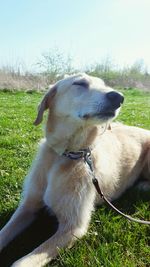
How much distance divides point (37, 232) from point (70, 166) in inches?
27.4

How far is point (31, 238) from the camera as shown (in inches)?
130

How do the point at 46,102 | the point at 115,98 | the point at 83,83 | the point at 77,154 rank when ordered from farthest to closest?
the point at 46,102, the point at 83,83, the point at 77,154, the point at 115,98

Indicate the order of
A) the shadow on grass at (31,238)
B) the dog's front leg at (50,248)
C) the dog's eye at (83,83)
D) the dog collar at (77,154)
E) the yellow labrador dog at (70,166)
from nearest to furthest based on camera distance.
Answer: the dog's front leg at (50,248) < the shadow on grass at (31,238) < the yellow labrador dog at (70,166) < the dog collar at (77,154) < the dog's eye at (83,83)

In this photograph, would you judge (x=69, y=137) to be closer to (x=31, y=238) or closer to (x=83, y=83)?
(x=83, y=83)

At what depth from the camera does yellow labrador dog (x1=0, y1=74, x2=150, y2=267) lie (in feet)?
10.6

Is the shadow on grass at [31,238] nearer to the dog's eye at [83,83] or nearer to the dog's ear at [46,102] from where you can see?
the dog's ear at [46,102]

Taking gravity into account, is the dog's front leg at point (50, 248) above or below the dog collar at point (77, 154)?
below

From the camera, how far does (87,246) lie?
305 cm

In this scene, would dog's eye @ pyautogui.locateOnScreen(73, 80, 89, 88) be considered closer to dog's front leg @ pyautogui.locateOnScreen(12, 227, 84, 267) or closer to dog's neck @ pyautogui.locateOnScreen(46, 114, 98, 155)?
dog's neck @ pyautogui.locateOnScreen(46, 114, 98, 155)

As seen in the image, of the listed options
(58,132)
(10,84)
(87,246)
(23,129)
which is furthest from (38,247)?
(10,84)

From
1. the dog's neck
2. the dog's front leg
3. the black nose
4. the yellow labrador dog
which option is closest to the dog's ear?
the yellow labrador dog

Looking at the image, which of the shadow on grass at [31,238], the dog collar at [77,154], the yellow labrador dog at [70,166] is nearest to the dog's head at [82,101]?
the yellow labrador dog at [70,166]

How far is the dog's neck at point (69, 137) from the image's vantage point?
11.8 feet

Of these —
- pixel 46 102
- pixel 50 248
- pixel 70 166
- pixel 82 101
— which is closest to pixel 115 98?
pixel 82 101
